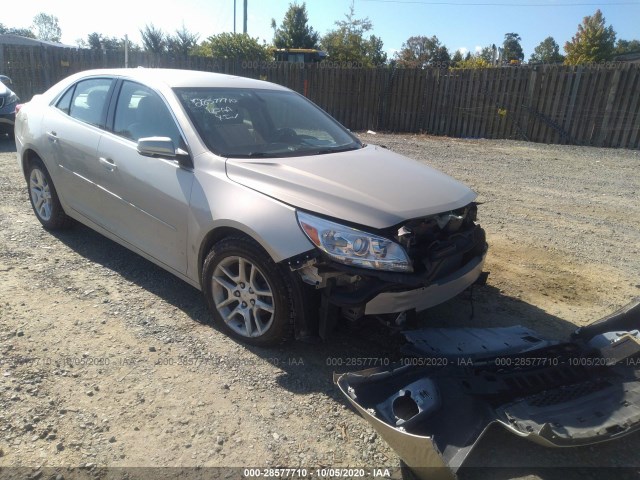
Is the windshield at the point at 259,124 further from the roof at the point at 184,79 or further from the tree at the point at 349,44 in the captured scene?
the tree at the point at 349,44

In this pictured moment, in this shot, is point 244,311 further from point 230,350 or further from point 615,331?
point 615,331

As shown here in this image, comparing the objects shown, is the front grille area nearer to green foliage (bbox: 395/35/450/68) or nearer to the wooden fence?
the wooden fence

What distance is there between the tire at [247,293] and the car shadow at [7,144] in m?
8.71

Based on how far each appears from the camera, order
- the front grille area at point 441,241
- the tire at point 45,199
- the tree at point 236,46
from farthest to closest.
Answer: the tree at point 236,46
the tire at point 45,199
the front grille area at point 441,241

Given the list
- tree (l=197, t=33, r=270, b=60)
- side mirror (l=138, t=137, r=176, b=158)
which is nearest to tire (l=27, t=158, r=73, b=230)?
side mirror (l=138, t=137, r=176, b=158)

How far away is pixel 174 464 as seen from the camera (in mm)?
2363

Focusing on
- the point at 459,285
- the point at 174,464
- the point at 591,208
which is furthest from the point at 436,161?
the point at 174,464

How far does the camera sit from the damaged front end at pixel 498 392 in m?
2.27

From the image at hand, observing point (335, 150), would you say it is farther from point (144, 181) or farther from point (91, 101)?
point (91, 101)

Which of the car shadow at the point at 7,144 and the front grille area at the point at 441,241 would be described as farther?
the car shadow at the point at 7,144

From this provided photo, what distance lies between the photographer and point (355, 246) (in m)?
2.83

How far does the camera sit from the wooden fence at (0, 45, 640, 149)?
12.8 m

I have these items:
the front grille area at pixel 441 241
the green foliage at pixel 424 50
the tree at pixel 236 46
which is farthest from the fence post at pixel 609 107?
the green foliage at pixel 424 50

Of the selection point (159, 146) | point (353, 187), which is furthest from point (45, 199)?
point (353, 187)
